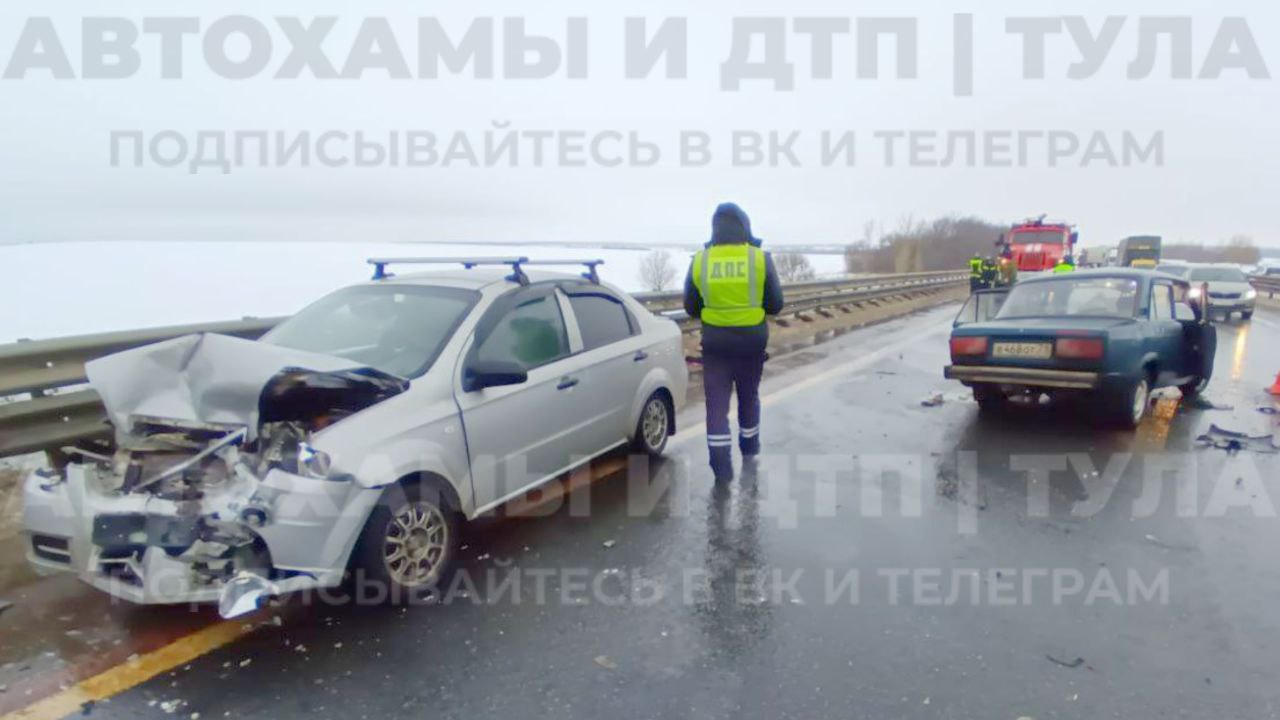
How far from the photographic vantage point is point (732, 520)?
4641mm

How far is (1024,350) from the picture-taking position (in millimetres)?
7047

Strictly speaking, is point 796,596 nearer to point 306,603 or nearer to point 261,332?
point 306,603

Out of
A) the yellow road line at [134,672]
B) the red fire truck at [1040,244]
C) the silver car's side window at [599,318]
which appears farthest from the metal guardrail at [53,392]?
the red fire truck at [1040,244]

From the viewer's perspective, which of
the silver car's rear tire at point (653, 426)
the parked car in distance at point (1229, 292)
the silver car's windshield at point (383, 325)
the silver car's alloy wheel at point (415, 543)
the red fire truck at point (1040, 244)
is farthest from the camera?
the red fire truck at point (1040, 244)

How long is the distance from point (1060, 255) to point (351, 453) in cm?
2729

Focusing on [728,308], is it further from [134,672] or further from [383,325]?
[134,672]

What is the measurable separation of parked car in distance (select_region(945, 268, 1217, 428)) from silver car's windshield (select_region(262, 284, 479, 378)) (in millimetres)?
5284

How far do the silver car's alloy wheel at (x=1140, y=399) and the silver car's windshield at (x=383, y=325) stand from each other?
6065 mm

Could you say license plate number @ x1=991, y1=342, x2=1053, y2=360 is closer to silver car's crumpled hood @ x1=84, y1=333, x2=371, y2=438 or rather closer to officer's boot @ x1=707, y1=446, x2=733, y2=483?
officer's boot @ x1=707, y1=446, x2=733, y2=483

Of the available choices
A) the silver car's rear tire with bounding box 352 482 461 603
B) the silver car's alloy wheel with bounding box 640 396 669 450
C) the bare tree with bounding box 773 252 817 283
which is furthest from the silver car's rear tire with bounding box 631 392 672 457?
the bare tree with bounding box 773 252 817 283

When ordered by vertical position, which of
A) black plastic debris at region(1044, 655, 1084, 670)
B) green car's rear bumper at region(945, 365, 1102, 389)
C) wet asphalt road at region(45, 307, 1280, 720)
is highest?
green car's rear bumper at region(945, 365, 1102, 389)

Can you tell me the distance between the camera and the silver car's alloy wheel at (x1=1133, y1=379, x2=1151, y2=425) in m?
6.84

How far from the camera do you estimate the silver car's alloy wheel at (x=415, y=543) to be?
3508 millimetres

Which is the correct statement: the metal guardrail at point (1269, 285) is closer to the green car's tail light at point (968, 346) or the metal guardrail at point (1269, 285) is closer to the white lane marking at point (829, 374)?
the white lane marking at point (829, 374)
